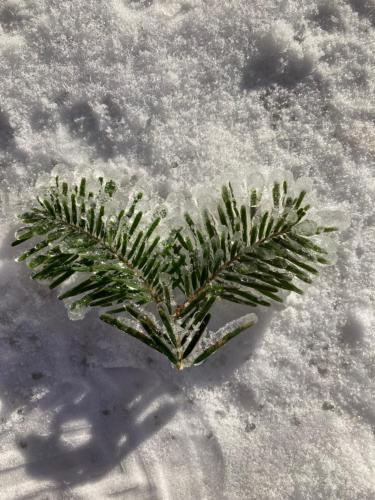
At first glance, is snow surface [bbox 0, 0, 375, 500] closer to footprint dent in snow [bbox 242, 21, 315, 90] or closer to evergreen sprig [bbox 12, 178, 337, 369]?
footprint dent in snow [bbox 242, 21, 315, 90]

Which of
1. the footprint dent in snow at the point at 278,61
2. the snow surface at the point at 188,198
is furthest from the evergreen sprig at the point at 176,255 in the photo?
the footprint dent in snow at the point at 278,61

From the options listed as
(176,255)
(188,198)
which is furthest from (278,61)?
(176,255)

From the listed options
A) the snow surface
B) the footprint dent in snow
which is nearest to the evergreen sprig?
the snow surface

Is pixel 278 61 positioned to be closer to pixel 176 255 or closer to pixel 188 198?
pixel 188 198

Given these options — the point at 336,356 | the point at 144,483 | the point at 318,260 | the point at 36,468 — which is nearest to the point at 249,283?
the point at 318,260

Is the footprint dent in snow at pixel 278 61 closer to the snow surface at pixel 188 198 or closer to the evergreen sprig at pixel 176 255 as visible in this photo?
the snow surface at pixel 188 198

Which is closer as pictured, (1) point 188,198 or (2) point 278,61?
(1) point 188,198
